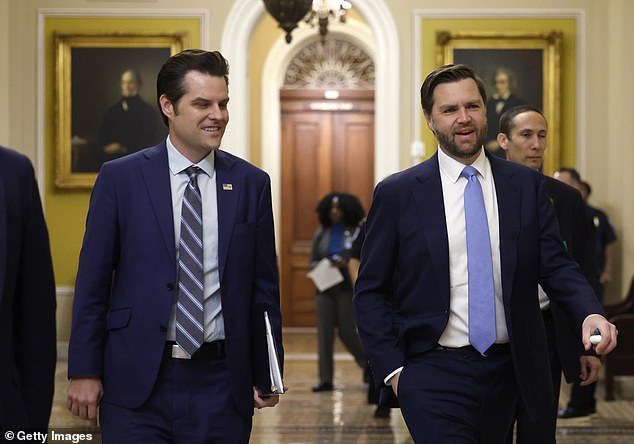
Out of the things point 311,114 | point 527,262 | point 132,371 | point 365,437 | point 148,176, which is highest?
point 311,114

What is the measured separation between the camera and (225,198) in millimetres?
3455

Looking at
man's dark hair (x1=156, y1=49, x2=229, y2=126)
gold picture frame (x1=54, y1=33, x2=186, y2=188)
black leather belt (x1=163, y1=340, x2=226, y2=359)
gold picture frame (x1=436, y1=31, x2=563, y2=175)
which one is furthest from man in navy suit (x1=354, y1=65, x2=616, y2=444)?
gold picture frame (x1=54, y1=33, x2=186, y2=188)

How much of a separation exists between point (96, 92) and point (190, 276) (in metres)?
8.34

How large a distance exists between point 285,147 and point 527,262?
11.9 m

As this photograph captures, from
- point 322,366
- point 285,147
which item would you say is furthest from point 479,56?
point 285,147

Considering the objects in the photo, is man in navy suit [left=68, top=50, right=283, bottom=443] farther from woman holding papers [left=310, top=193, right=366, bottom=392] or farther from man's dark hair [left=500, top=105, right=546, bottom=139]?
woman holding papers [left=310, top=193, right=366, bottom=392]

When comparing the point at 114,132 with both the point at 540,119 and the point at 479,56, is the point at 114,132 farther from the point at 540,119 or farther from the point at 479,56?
the point at 540,119

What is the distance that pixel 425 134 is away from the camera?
36.9 ft

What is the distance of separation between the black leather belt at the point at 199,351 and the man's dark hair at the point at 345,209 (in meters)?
6.21

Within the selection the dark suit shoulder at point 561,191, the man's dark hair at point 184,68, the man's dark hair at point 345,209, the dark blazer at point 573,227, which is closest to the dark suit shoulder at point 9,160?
Result: the man's dark hair at point 184,68

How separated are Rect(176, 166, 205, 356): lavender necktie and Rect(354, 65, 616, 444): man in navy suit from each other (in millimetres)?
613

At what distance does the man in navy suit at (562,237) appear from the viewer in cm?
455

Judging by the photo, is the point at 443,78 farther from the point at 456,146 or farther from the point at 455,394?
the point at 455,394

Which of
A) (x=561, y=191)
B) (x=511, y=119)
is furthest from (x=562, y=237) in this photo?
(x=511, y=119)
